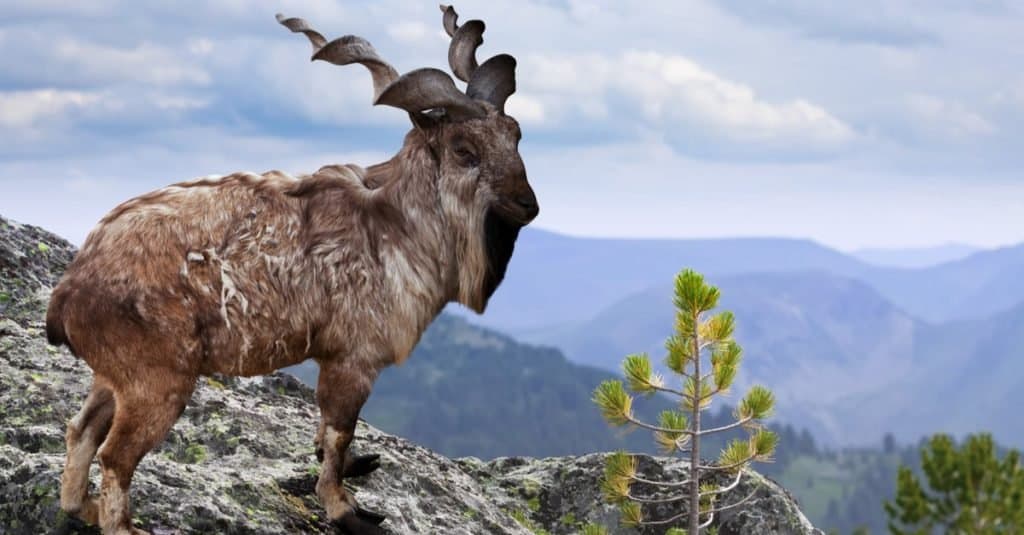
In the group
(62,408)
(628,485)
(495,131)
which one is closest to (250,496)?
(62,408)

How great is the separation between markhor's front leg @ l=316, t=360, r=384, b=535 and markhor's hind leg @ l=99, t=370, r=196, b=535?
4.36ft

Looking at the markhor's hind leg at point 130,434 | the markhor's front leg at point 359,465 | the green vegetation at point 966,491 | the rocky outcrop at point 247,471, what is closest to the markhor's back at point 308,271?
the markhor's hind leg at point 130,434

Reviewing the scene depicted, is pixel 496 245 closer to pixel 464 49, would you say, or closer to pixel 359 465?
pixel 464 49

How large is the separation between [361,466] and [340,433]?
1650mm

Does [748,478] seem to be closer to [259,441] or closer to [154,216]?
[259,441]

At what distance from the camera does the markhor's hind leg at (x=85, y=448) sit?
29.9 feet

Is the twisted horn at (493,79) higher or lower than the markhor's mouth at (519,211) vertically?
higher

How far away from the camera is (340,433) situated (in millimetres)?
9891

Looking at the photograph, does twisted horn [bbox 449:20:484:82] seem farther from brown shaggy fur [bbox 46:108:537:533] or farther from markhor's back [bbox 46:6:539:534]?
brown shaggy fur [bbox 46:108:537:533]

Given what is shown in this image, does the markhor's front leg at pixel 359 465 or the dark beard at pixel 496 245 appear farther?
the markhor's front leg at pixel 359 465

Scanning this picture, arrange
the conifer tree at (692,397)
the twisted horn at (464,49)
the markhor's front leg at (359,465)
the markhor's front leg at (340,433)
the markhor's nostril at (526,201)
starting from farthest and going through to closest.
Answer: the conifer tree at (692,397) → the markhor's front leg at (359,465) → the twisted horn at (464,49) → the markhor's nostril at (526,201) → the markhor's front leg at (340,433)

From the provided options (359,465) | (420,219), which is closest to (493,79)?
(420,219)

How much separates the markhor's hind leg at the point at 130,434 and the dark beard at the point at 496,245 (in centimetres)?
285

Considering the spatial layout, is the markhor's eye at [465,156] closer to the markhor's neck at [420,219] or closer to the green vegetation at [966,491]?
the markhor's neck at [420,219]
